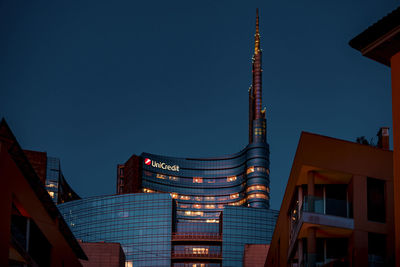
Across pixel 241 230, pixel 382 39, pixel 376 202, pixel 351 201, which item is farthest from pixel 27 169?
pixel 241 230

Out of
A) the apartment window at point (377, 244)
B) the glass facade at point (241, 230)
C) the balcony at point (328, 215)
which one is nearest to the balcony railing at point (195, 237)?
the glass facade at point (241, 230)

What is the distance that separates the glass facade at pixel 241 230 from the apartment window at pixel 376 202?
132m

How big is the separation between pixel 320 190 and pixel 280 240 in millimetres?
16166

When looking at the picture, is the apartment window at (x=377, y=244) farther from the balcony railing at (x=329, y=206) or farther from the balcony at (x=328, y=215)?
the balcony railing at (x=329, y=206)

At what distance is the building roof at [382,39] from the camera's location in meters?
20.3

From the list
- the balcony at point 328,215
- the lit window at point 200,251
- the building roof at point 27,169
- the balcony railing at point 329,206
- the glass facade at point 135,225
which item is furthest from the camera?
the lit window at point 200,251

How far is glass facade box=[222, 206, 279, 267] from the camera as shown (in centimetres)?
16300

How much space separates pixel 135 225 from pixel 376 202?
5315 inches

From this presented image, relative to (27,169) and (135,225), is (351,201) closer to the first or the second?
(27,169)

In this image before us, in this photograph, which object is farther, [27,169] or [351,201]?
[27,169]

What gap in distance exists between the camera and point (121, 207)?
166m

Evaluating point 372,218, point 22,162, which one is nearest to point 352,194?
point 372,218

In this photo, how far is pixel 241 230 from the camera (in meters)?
167

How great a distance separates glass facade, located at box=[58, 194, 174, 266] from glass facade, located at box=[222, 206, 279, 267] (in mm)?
14661
